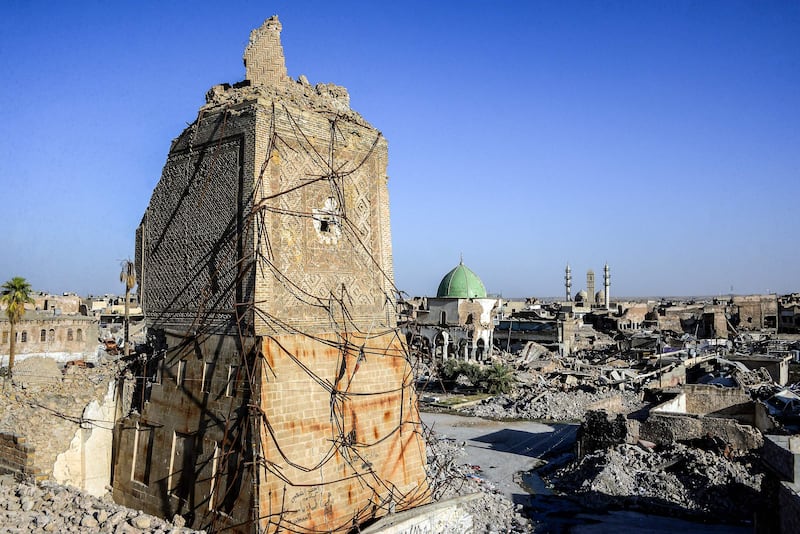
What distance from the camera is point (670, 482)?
15.3m

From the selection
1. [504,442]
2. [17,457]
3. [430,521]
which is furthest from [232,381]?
[504,442]

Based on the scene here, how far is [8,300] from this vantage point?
29.9 m

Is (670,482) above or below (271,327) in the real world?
below

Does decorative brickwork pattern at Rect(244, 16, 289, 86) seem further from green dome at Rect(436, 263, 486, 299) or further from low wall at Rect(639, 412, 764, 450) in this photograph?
green dome at Rect(436, 263, 486, 299)

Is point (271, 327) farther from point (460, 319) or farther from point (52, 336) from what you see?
point (460, 319)

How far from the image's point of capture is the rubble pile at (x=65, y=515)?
6.92 m

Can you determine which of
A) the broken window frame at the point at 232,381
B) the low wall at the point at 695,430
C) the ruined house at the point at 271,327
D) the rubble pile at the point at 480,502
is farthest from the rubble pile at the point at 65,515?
the low wall at the point at 695,430

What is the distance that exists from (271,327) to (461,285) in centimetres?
4057

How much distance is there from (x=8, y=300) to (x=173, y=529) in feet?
91.6

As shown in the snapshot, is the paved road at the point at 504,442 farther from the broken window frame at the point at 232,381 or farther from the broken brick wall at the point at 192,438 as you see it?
the broken window frame at the point at 232,381

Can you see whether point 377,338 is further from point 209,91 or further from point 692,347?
point 692,347

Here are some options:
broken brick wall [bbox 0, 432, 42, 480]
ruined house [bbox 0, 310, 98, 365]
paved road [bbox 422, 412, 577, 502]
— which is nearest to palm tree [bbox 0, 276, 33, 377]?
ruined house [bbox 0, 310, 98, 365]

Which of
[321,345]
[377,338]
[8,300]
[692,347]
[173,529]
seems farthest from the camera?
[692,347]

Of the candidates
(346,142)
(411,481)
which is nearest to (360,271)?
(346,142)
